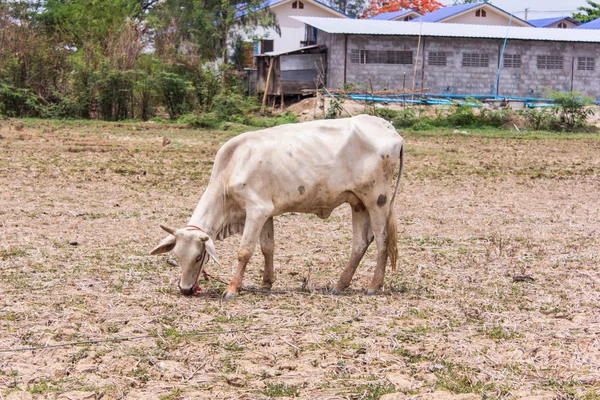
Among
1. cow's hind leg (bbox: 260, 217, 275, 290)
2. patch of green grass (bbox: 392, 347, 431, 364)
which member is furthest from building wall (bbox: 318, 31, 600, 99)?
patch of green grass (bbox: 392, 347, 431, 364)

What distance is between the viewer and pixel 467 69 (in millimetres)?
34188

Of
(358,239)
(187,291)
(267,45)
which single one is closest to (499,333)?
(358,239)

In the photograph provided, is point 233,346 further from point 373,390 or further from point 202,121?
point 202,121

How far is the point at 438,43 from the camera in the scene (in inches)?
1329

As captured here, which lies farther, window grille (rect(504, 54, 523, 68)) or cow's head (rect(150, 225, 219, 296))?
window grille (rect(504, 54, 523, 68))

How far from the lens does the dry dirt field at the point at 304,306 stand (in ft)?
16.4

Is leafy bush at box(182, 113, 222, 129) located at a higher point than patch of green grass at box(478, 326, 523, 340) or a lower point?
higher

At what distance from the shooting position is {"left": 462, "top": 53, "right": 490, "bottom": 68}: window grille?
3419cm

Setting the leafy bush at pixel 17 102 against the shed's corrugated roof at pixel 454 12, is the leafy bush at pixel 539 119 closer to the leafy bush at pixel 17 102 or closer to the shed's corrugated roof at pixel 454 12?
the leafy bush at pixel 17 102

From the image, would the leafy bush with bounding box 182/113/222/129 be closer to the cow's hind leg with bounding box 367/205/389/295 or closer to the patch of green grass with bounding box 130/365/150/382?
the cow's hind leg with bounding box 367/205/389/295

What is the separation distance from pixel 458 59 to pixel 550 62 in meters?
4.16

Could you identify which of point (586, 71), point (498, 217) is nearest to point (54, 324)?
point (498, 217)

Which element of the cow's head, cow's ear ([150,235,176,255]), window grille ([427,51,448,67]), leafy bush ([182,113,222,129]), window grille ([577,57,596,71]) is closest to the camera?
the cow's head

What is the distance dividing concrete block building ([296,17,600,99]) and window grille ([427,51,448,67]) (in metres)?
0.04
